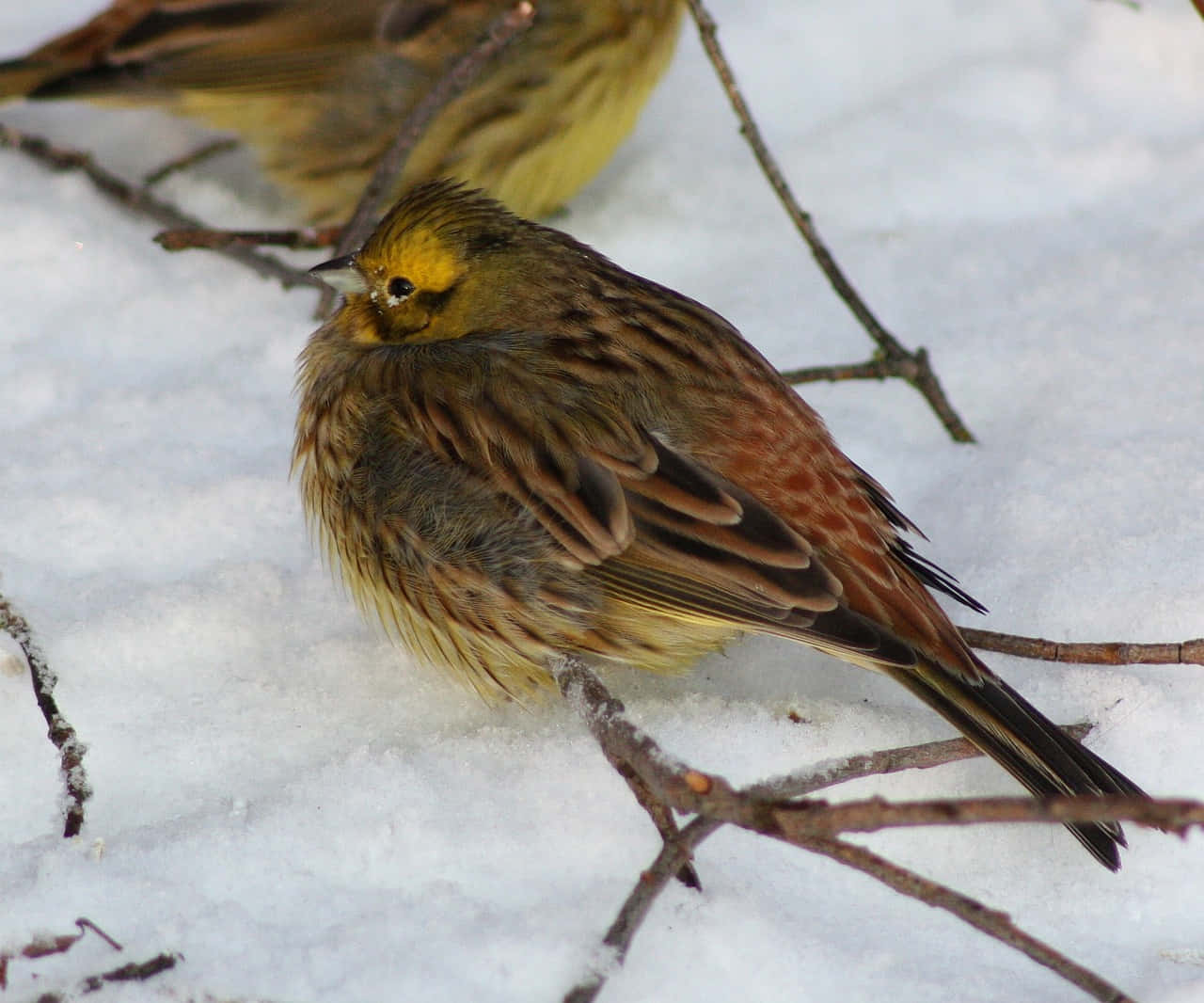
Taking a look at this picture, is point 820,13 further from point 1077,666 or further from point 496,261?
point 1077,666

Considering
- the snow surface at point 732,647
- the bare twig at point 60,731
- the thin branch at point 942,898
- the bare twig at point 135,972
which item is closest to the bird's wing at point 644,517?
the snow surface at point 732,647

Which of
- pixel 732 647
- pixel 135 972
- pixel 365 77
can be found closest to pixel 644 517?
pixel 732 647

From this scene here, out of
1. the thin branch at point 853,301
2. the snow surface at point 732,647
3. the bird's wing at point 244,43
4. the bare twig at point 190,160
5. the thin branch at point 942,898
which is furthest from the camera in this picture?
the bare twig at point 190,160

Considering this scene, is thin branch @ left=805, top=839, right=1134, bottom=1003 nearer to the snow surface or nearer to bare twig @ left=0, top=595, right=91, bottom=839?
the snow surface

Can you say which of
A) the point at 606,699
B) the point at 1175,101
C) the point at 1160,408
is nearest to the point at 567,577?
the point at 606,699

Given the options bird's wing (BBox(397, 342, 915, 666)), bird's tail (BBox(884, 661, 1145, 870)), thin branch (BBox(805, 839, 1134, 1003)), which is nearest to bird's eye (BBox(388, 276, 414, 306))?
bird's wing (BBox(397, 342, 915, 666))

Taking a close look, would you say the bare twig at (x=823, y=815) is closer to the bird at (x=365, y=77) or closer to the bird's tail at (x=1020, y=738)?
the bird's tail at (x=1020, y=738)
